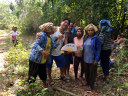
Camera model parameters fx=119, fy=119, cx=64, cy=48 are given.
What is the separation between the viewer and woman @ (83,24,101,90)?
10.7ft

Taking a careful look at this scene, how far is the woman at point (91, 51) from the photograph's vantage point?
3.26m

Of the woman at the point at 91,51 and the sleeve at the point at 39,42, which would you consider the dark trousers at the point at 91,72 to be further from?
the sleeve at the point at 39,42

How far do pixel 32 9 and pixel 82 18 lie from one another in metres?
9.06

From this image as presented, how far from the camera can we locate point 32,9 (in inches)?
588

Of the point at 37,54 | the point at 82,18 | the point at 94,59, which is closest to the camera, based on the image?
the point at 37,54

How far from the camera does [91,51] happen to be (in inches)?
132

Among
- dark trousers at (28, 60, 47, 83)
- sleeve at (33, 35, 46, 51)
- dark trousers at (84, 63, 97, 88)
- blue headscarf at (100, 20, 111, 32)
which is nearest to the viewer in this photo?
sleeve at (33, 35, 46, 51)

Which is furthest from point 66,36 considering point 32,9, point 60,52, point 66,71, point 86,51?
point 32,9

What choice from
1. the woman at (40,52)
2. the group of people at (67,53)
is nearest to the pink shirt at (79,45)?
the group of people at (67,53)

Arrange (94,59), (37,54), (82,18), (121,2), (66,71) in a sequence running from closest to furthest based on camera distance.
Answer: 1. (37,54)
2. (94,59)
3. (66,71)
4. (121,2)
5. (82,18)

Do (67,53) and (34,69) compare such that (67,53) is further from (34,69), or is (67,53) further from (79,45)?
(34,69)

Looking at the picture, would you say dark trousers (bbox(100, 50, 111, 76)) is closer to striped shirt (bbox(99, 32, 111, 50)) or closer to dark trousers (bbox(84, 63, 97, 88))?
striped shirt (bbox(99, 32, 111, 50))

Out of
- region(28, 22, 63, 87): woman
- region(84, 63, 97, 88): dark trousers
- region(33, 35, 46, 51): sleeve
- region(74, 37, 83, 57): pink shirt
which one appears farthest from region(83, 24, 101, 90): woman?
region(33, 35, 46, 51): sleeve

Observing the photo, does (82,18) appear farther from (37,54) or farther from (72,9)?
(37,54)
